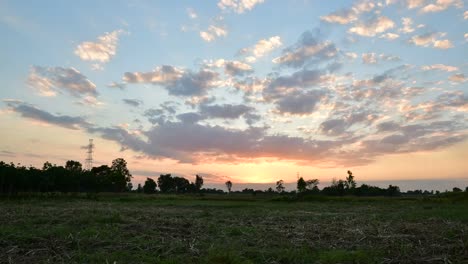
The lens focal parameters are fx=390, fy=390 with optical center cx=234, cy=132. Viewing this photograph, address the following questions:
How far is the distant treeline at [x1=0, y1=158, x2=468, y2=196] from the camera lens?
75.9 metres

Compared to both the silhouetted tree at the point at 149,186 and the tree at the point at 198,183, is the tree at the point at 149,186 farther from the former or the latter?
the tree at the point at 198,183

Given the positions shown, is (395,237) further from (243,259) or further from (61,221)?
(61,221)

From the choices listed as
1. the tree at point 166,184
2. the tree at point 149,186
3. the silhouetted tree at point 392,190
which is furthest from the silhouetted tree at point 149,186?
the silhouetted tree at point 392,190

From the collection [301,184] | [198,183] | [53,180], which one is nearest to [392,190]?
[301,184]

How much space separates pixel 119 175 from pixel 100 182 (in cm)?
1300

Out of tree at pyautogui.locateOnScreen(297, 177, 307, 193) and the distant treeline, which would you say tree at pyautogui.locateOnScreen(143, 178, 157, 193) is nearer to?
the distant treeline

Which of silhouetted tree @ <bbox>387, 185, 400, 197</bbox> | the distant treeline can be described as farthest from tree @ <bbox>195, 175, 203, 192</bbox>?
silhouetted tree @ <bbox>387, 185, 400, 197</bbox>

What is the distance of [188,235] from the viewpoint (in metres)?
11.9

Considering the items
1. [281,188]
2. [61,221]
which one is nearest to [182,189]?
[281,188]

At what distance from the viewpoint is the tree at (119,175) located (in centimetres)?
11381

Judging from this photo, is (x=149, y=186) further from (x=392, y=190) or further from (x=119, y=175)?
(x=392, y=190)

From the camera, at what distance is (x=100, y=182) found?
335 feet

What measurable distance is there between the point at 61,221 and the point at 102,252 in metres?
7.57

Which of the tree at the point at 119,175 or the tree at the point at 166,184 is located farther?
the tree at the point at 166,184
